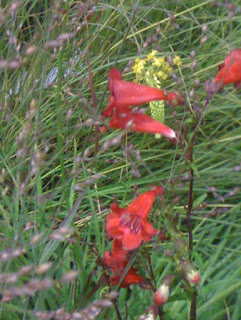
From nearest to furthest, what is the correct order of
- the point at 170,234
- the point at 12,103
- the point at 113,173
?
1. the point at 170,234
2. the point at 113,173
3. the point at 12,103

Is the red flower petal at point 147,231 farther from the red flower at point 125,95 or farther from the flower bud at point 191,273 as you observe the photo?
the red flower at point 125,95

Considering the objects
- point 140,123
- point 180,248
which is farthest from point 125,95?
point 180,248

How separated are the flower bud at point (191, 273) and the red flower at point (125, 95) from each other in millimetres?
313

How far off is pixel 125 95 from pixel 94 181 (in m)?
0.22

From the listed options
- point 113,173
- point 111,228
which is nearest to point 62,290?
point 111,228

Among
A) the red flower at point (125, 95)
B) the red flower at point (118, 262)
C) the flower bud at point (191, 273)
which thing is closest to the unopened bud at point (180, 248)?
the flower bud at point (191, 273)

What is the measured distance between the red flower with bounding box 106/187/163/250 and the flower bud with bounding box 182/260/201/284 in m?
0.10

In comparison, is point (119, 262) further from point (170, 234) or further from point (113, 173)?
point (113, 173)

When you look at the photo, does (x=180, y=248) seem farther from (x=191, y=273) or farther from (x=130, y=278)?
(x=130, y=278)

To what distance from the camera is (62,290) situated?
1.12 meters

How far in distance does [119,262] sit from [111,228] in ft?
0.22

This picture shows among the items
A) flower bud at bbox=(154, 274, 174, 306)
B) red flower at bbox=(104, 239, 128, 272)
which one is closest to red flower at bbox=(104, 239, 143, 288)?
red flower at bbox=(104, 239, 128, 272)

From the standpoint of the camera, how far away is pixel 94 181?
2.71 ft

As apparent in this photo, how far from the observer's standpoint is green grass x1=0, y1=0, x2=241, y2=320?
95 cm
